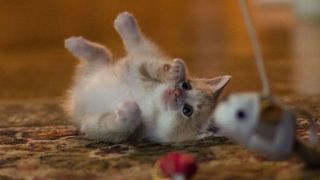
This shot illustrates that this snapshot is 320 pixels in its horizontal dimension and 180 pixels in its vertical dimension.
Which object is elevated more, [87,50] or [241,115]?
[87,50]

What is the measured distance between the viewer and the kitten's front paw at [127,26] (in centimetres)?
160

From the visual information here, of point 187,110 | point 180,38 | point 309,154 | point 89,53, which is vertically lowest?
point 309,154

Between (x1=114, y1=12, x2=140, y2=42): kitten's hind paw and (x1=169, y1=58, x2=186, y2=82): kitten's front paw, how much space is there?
0.70ft

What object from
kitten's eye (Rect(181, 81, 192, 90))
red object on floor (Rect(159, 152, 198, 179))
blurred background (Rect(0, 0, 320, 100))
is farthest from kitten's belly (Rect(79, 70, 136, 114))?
blurred background (Rect(0, 0, 320, 100))

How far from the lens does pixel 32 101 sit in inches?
83.4

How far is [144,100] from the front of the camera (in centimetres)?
147

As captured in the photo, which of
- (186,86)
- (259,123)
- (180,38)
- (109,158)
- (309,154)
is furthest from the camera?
(180,38)

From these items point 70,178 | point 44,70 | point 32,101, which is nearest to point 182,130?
point 70,178

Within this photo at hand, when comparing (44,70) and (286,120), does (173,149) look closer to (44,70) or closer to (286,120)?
(286,120)

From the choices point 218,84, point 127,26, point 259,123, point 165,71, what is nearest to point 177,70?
point 165,71

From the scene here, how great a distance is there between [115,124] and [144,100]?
95 millimetres

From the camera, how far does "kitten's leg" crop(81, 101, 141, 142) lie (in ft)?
4.53

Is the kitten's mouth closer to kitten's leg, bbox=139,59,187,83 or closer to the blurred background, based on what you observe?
kitten's leg, bbox=139,59,187,83

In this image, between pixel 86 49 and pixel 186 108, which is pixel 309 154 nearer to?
pixel 186 108
